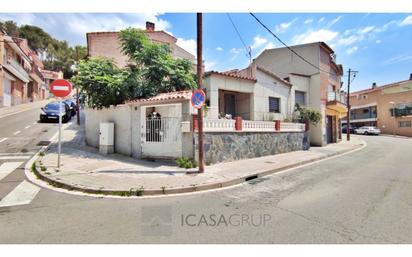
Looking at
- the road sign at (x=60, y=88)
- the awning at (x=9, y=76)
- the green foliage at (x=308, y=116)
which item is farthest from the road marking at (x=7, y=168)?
the awning at (x=9, y=76)

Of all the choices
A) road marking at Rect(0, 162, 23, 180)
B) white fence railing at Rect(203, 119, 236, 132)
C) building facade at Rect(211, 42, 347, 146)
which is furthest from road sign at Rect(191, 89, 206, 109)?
road marking at Rect(0, 162, 23, 180)

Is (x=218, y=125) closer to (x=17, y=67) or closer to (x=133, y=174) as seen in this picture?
(x=133, y=174)

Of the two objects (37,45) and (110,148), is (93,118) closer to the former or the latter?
(110,148)

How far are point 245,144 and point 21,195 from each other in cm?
850

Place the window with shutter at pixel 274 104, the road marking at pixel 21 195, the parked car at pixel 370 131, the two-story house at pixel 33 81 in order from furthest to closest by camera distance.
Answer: the two-story house at pixel 33 81
the parked car at pixel 370 131
the window with shutter at pixel 274 104
the road marking at pixel 21 195

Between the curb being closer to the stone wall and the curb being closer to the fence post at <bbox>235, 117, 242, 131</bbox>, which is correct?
the stone wall

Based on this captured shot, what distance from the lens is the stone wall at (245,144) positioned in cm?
973

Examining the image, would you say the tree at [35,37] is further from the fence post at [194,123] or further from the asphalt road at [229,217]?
the asphalt road at [229,217]

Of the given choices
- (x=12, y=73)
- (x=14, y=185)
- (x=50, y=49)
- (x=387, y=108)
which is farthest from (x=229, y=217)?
(x=50, y=49)

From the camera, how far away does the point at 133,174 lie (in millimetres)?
7543

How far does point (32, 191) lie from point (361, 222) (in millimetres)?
7248

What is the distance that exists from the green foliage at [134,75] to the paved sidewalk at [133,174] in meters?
2.91

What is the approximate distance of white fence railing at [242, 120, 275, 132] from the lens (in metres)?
11.5

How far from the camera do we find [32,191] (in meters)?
5.92
